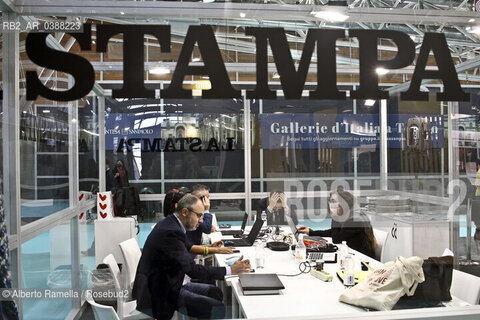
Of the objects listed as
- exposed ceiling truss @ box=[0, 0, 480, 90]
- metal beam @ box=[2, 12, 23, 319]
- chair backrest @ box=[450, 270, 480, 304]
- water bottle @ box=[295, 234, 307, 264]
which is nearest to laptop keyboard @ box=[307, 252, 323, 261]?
water bottle @ box=[295, 234, 307, 264]

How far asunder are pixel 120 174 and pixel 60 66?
0.82m

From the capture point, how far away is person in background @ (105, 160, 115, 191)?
276 centimetres

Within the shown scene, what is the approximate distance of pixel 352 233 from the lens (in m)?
3.62

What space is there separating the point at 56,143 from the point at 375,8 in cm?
222

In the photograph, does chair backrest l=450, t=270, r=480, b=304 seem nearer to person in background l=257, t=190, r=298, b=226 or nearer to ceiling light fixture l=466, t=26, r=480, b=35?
person in background l=257, t=190, r=298, b=226

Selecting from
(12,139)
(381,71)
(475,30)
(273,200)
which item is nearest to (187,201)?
(273,200)

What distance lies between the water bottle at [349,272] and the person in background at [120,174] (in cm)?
159

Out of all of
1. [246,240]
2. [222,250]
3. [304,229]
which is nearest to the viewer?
[304,229]

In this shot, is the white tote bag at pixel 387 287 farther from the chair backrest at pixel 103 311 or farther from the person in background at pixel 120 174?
the person in background at pixel 120 174

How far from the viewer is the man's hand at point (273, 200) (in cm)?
311

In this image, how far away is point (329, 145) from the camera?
9.11 feet

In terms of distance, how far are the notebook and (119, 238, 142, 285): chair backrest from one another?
2.32ft

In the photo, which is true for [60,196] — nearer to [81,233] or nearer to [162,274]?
[81,233]

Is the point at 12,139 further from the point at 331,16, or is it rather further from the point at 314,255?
the point at 314,255
